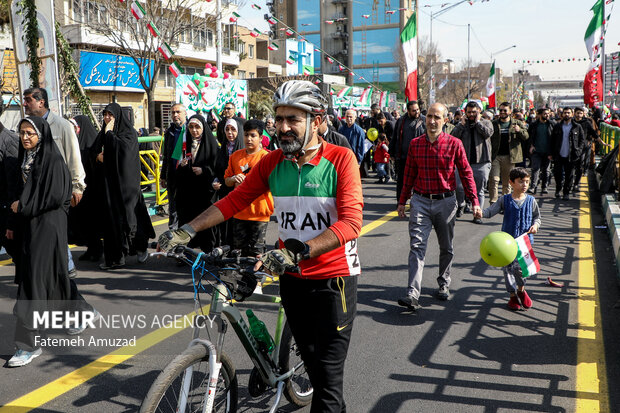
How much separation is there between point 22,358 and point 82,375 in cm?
55

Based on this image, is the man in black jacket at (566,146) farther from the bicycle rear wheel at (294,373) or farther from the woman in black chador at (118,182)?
the bicycle rear wheel at (294,373)

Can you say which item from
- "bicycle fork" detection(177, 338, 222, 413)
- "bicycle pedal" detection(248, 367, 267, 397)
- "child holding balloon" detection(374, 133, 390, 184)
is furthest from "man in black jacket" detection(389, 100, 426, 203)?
"bicycle fork" detection(177, 338, 222, 413)

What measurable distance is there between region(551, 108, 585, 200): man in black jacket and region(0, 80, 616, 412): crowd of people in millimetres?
3242

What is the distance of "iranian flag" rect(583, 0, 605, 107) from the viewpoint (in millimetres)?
15190

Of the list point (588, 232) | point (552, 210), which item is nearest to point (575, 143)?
point (552, 210)

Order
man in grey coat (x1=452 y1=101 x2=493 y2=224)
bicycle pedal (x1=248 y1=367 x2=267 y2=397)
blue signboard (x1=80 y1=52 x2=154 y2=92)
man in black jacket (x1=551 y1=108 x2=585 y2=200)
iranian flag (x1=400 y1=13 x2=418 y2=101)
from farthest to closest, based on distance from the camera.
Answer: blue signboard (x1=80 y1=52 x2=154 y2=92) → man in black jacket (x1=551 y1=108 x2=585 y2=200) → iranian flag (x1=400 y1=13 x2=418 y2=101) → man in grey coat (x1=452 y1=101 x2=493 y2=224) → bicycle pedal (x1=248 y1=367 x2=267 y2=397)

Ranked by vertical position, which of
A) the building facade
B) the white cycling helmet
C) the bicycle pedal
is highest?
the building facade

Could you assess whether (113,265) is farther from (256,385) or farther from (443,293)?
(256,385)

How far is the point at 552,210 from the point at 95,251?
8264mm

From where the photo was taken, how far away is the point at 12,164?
17.0 feet

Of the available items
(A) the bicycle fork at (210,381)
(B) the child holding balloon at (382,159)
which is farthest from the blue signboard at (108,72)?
(A) the bicycle fork at (210,381)

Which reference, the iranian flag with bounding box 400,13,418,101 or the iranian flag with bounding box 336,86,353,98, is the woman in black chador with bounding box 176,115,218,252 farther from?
the iranian flag with bounding box 336,86,353,98

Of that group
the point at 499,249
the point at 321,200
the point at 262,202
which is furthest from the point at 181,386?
the point at 262,202

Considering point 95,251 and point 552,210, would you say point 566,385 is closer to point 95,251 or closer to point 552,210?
point 95,251
